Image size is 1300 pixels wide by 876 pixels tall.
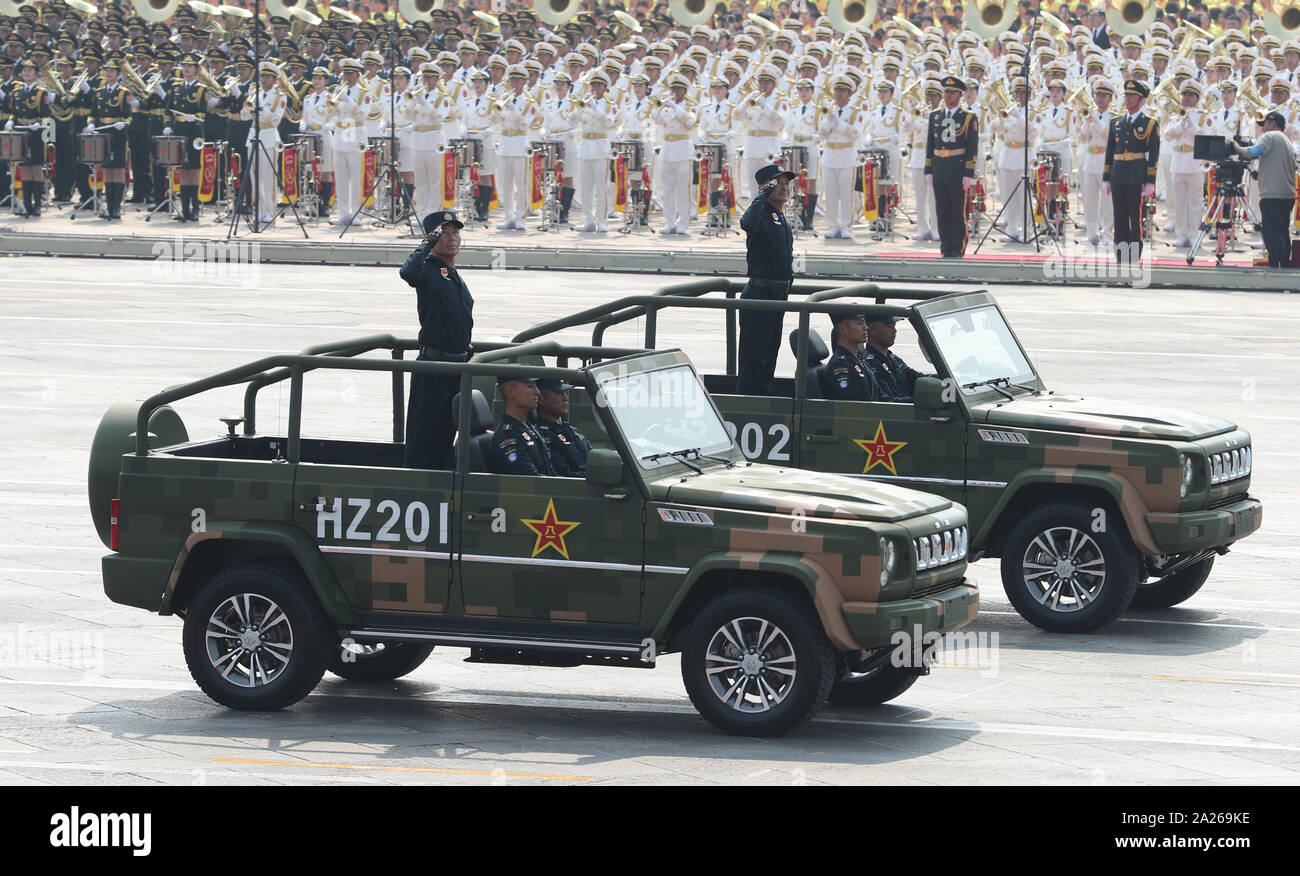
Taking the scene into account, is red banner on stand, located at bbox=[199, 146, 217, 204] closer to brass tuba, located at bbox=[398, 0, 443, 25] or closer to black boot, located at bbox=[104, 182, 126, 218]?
black boot, located at bbox=[104, 182, 126, 218]

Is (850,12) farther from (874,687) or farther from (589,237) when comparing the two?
(874,687)

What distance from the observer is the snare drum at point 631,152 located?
38.1 meters

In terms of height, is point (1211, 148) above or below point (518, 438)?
above

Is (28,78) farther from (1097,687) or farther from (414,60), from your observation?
(1097,687)

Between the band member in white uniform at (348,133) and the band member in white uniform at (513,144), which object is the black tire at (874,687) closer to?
the band member in white uniform at (513,144)

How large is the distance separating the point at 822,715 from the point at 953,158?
23.6 meters

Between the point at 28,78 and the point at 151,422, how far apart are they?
31.2 meters

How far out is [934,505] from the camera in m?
10.7

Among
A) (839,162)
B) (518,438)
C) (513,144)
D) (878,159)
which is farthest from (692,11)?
(518,438)

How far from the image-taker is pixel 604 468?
10.1m

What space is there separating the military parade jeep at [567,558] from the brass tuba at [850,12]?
3671 centimetres

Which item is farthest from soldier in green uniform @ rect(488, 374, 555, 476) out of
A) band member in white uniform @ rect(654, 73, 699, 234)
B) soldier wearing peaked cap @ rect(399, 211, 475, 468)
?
band member in white uniform @ rect(654, 73, 699, 234)

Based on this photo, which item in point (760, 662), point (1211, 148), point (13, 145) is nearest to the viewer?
point (760, 662)

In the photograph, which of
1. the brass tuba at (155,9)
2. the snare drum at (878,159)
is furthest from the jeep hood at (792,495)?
the brass tuba at (155,9)
